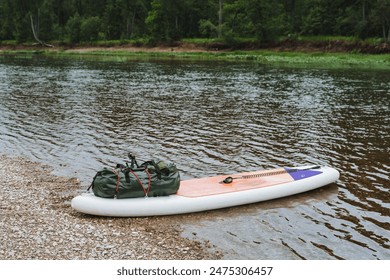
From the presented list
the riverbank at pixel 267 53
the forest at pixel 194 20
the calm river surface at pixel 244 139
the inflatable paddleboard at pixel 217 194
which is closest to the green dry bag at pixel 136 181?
the inflatable paddleboard at pixel 217 194

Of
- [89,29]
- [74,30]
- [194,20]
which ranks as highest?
[194,20]

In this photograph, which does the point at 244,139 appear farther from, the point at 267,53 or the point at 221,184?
the point at 267,53

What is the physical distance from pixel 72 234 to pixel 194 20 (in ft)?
272

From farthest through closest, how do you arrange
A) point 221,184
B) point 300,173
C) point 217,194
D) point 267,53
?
point 267,53 → point 300,173 → point 221,184 → point 217,194

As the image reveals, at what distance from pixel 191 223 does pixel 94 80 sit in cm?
2812

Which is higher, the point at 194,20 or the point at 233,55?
the point at 194,20

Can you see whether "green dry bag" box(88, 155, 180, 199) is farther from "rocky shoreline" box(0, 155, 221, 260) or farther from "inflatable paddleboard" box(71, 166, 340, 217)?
"rocky shoreline" box(0, 155, 221, 260)

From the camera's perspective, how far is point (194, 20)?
86375 millimetres

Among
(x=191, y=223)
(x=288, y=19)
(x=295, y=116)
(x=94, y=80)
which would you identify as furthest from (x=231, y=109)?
(x=288, y=19)

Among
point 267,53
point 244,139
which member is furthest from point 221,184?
point 267,53

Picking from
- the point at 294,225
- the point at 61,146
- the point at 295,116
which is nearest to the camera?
the point at 294,225

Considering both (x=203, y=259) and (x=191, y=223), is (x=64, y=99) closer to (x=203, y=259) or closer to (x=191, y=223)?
(x=191, y=223)

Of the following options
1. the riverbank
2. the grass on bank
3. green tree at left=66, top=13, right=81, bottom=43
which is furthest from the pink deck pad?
green tree at left=66, top=13, right=81, bottom=43

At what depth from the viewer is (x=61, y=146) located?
584 inches
